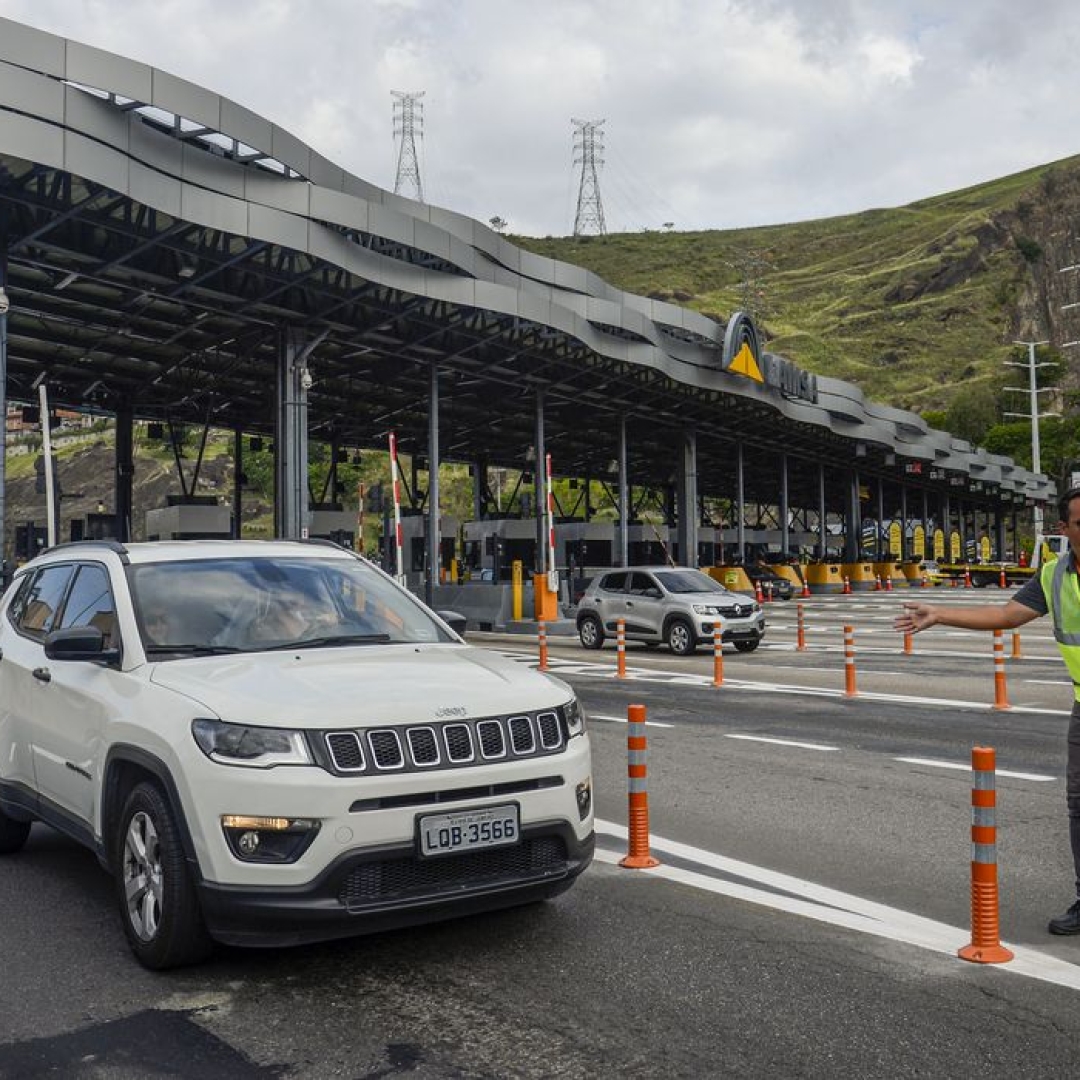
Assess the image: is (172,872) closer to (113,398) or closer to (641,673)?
(641,673)

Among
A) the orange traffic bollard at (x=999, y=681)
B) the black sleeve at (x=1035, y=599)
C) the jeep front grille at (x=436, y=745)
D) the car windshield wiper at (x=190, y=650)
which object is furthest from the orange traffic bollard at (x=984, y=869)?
the orange traffic bollard at (x=999, y=681)

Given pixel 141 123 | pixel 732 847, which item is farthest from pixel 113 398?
pixel 732 847

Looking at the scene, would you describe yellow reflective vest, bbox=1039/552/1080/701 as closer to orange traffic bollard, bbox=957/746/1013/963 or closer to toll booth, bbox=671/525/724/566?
orange traffic bollard, bbox=957/746/1013/963

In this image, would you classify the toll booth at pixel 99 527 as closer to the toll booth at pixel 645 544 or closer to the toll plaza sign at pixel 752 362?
the toll booth at pixel 645 544

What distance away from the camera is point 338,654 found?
17.6ft

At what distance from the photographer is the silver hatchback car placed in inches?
892

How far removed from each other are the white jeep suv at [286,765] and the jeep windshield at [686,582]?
17678 mm

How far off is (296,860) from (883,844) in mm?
4028

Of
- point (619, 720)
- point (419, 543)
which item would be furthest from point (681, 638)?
point (419, 543)

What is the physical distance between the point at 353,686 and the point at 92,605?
78.3 inches

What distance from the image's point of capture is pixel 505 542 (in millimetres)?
45875

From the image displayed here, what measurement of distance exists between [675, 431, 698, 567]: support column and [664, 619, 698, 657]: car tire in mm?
26065

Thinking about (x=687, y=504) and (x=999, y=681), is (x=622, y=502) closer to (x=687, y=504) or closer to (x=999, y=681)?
(x=687, y=504)

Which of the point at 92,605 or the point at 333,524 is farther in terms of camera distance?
the point at 333,524
